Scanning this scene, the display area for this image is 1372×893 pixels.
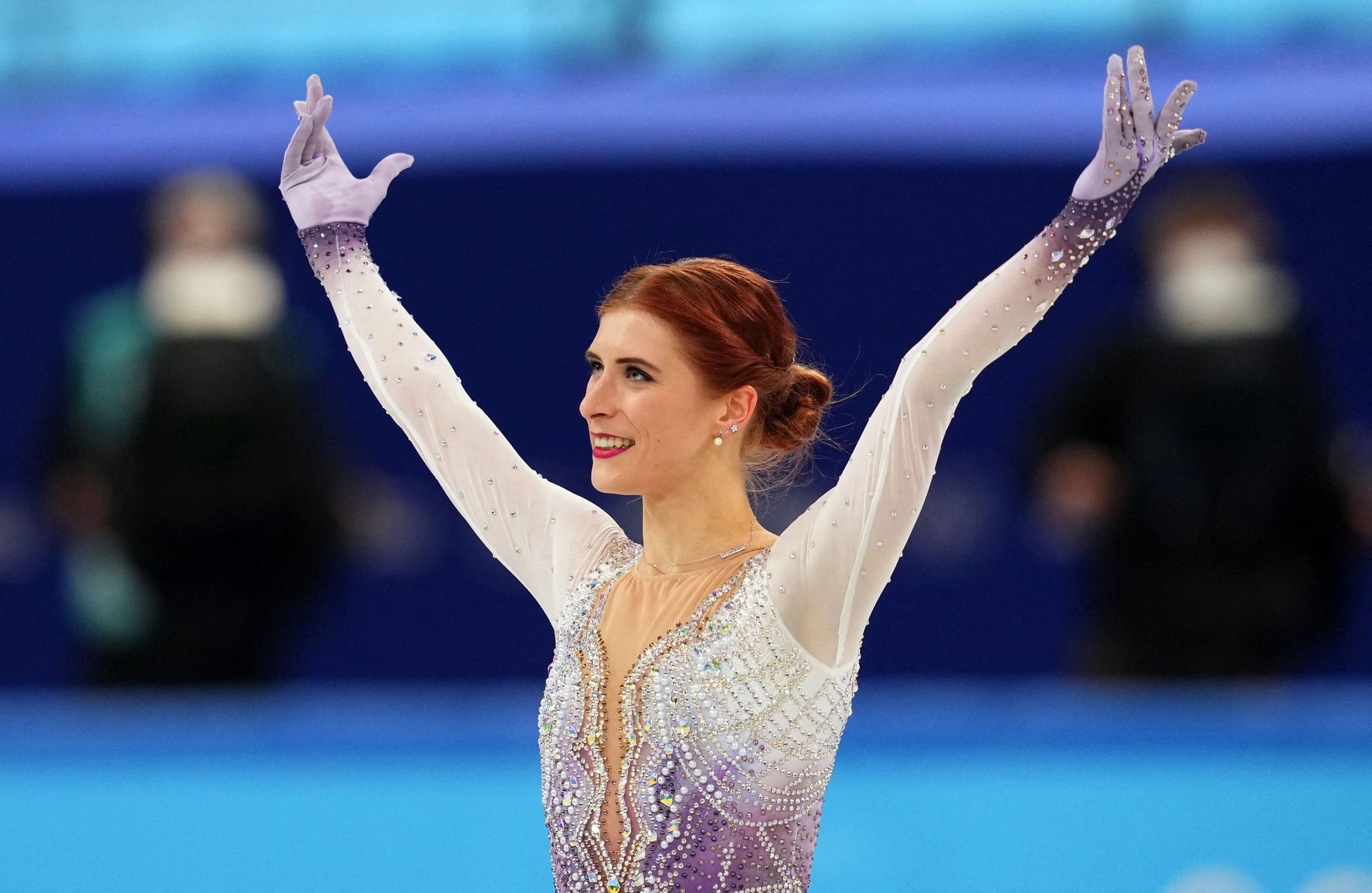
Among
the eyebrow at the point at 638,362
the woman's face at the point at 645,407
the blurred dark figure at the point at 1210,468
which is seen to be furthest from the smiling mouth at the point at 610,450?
the blurred dark figure at the point at 1210,468

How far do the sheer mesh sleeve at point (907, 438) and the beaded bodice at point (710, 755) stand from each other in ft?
0.22

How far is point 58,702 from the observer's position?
19.7ft

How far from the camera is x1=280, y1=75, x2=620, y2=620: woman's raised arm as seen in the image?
269 centimetres

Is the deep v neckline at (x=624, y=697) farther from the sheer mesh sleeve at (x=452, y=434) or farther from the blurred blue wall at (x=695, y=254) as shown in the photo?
Answer: the blurred blue wall at (x=695, y=254)

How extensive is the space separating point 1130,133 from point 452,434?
1016mm

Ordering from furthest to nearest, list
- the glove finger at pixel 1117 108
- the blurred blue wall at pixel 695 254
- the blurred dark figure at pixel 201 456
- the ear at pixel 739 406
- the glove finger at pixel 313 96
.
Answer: the blurred blue wall at pixel 695 254
the blurred dark figure at pixel 201 456
the glove finger at pixel 313 96
the ear at pixel 739 406
the glove finger at pixel 1117 108

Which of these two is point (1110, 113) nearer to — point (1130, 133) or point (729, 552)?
point (1130, 133)

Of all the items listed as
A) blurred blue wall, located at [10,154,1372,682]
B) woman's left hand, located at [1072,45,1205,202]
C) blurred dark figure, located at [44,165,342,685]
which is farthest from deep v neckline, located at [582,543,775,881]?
blurred blue wall, located at [10,154,1372,682]

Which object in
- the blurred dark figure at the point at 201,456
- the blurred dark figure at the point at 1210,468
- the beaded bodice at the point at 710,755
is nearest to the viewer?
the beaded bodice at the point at 710,755

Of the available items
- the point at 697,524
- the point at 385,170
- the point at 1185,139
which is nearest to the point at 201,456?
the point at 385,170

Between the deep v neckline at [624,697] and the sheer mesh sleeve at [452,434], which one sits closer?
the deep v neckline at [624,697]

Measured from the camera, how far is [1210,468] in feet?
18.8

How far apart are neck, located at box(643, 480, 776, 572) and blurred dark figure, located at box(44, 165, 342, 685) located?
3470mm

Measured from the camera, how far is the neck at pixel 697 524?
8.45 ft
